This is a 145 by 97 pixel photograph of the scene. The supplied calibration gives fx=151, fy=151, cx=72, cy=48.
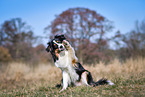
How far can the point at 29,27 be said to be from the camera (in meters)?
30.4

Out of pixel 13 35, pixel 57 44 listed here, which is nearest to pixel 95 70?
pixel 57 44

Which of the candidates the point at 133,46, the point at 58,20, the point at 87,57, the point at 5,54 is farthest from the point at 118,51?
the point at 5,54

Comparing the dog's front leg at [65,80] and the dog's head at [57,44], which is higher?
the dog's head at [57,44]

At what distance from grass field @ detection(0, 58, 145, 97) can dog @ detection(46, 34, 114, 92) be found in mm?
280

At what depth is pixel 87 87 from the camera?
436 centimetres

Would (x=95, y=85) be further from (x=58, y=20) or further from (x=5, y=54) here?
(x=5, y=54)

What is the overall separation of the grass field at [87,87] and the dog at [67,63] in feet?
0.92

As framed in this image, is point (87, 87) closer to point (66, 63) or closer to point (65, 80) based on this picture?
point (65, 80)

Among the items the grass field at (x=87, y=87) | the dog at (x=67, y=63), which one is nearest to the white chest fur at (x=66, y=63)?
the dog at (x=67, y=63)

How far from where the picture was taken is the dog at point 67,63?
4289mm

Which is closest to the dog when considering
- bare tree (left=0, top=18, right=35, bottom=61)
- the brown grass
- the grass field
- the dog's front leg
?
the dog's front leg

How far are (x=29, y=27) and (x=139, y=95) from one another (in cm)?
2942

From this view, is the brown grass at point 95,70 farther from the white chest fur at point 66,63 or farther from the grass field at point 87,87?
the white chest fur at point 66,63

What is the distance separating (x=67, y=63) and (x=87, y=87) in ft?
2.95
